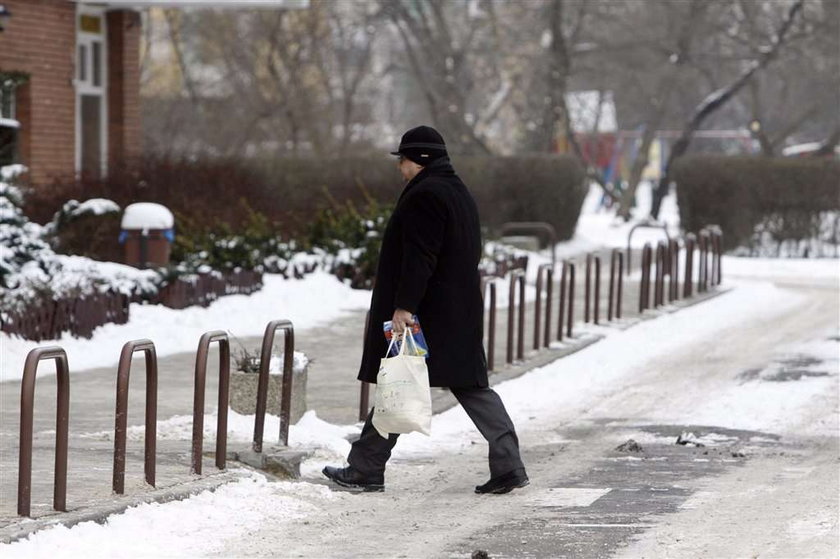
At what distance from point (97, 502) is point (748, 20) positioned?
30676 mm

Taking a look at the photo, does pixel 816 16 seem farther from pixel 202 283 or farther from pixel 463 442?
pixel 463 442

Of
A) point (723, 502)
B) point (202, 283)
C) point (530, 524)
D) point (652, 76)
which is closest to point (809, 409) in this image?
point (723, 502)

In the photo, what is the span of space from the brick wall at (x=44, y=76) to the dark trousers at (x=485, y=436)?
14794 mm

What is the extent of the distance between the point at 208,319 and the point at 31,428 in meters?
9.59

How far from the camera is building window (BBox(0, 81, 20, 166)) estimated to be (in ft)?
73.2

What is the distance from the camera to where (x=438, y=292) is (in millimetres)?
9031

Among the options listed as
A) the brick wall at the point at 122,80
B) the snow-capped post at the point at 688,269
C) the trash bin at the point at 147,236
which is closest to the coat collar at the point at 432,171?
the trash bin at the point at 147,236

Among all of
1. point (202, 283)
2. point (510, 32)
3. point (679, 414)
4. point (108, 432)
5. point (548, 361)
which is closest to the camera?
point (108, 432)

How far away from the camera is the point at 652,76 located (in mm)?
48625

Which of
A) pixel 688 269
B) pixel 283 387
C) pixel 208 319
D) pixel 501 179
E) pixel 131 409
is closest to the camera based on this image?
pixel 283 387

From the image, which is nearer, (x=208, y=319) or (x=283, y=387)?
(x=283, y=387)

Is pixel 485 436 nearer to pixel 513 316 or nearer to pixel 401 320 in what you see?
pixel 401 320

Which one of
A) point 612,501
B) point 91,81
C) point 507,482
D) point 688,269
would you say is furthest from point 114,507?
point 91,81

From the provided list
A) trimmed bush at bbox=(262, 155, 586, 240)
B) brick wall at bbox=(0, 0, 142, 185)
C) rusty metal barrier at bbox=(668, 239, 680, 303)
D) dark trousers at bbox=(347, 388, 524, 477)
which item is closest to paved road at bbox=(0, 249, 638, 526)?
dark trousers at bbox=(347, 388, 524, 477)
